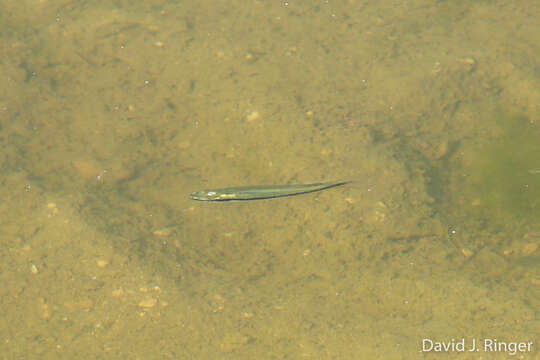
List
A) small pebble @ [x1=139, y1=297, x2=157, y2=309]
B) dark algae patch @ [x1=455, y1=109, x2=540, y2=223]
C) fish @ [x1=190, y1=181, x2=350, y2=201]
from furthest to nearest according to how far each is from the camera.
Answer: dark algae patch @ [x1=455, y1=109, x2=540, y2=223], fish @ [x1=190, y1=181, x2=350, y2=201], small pebble @ [x1=139, y1=297, x2=157, y2=309]

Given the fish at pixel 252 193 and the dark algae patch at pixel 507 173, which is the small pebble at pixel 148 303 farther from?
the dark algae patch at pixel 507 173

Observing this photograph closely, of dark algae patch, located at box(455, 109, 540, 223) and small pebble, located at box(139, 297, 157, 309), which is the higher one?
small pebble, located at box(139, 297, 157, 309)

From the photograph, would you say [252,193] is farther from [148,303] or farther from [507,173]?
[507,173]

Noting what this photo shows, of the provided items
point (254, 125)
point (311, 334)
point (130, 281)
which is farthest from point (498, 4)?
point (130, 281)

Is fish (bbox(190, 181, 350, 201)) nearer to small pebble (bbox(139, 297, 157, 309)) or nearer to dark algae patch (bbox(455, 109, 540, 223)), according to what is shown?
small pebble (bbox(139, 297, 157, 309))


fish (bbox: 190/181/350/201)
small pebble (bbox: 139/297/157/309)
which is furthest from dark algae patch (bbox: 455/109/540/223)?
small pebble (bbox: 139/297/157/309)

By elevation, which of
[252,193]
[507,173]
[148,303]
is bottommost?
[507,173]

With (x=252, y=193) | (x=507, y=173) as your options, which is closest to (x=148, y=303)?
(x=252, y=193)

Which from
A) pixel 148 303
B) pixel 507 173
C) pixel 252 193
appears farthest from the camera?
pixel 507 173

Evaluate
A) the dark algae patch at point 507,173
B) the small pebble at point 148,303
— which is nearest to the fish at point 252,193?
the small pebble at point 148,303

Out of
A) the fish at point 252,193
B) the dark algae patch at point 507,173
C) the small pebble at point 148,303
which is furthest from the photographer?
the dark algae patch at point 507,173

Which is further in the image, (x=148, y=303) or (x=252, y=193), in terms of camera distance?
(x=252, y=193)
